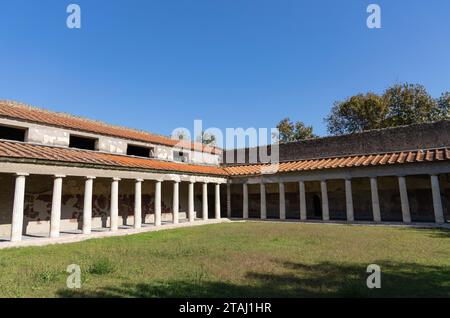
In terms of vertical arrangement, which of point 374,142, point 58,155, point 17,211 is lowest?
point 17,211

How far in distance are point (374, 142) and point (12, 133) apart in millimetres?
23350

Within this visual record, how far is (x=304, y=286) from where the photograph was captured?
239 inches

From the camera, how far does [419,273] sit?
686 cm

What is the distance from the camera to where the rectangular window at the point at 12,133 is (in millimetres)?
15419

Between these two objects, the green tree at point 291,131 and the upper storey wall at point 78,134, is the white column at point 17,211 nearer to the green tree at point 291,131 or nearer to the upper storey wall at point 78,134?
the upper storey wall at point 78,134

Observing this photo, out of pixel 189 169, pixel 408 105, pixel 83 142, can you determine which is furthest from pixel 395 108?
pixel 83 142

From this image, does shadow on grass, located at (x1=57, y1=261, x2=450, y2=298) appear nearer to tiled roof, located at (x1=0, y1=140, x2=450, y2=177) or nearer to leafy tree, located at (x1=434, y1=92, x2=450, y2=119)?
tiled roof, located at (x1=0, y1=140, x2=450, y2=177)

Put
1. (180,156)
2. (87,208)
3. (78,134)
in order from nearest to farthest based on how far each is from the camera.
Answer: (87,208) → (78,134) → (180,156)

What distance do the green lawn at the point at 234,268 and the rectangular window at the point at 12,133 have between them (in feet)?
24.4

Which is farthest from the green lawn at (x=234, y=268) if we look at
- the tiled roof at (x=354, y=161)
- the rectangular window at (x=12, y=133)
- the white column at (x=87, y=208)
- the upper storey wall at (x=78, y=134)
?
the tiled roof at (x=354, y=161)

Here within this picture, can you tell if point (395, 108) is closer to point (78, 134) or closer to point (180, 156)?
point (180, 156)
